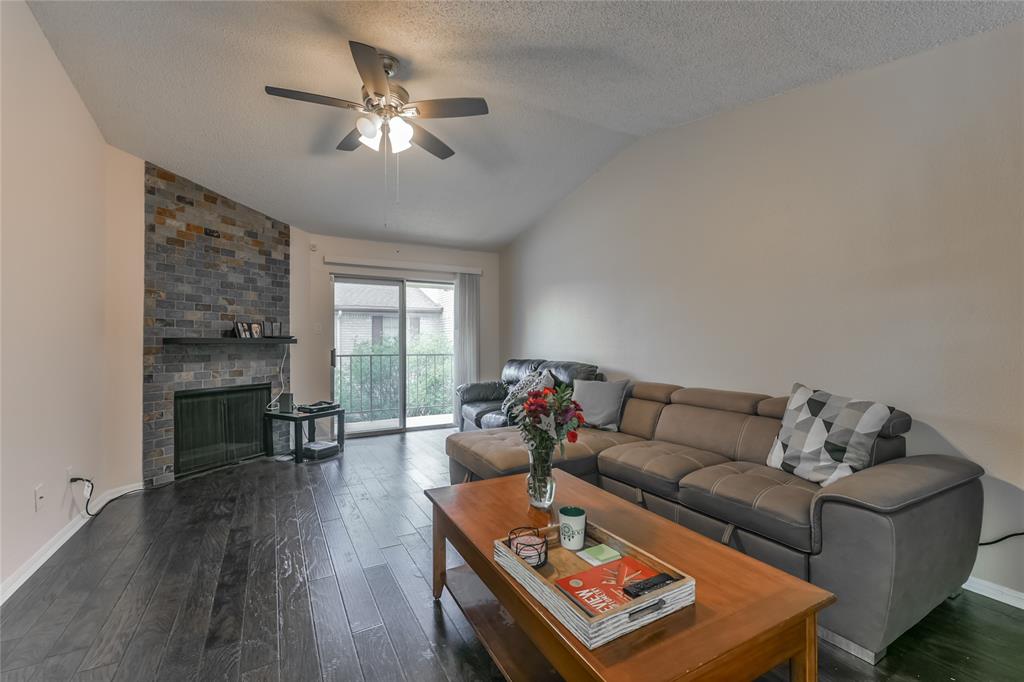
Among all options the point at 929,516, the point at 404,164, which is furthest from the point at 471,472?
the point at 404,164

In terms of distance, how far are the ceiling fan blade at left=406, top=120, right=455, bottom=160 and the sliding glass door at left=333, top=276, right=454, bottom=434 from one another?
271 cm

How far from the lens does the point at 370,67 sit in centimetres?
203

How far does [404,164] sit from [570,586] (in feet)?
11.2

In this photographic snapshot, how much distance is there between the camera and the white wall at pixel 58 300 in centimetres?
196

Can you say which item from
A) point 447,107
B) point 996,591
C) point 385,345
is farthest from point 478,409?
point 996,591

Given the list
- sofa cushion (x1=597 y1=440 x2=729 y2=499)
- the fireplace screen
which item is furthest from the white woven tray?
the fireplace screen

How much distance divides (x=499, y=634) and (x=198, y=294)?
11.9 ft

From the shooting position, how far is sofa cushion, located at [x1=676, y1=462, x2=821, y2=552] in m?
1.73

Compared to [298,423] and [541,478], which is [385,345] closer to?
[298,423]

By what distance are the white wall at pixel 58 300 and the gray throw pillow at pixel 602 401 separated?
10.3ft

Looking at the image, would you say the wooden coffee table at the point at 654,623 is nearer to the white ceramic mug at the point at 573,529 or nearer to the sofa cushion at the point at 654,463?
the white ceramic mug at the point at 573,529

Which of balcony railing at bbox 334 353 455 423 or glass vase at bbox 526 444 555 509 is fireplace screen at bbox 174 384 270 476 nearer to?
balcony railing at bbox 334 353 455 423

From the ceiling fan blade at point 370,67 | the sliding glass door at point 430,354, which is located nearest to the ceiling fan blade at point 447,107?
the ceiling fan blade at point 370,67

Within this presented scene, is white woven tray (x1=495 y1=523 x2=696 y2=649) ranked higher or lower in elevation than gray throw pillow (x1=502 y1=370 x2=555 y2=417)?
lower
